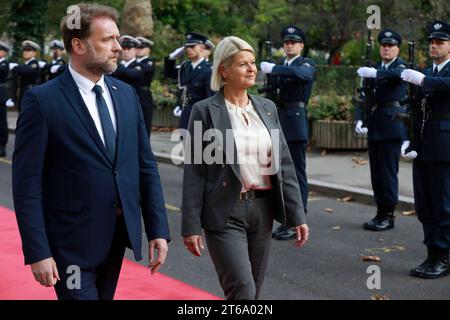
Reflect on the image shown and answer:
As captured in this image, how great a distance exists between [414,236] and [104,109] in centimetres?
549

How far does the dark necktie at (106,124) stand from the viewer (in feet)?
12.8

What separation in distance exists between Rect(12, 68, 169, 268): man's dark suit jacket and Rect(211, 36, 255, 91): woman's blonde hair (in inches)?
39.8

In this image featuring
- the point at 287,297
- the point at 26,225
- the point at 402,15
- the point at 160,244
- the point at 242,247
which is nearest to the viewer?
the point at 26,225

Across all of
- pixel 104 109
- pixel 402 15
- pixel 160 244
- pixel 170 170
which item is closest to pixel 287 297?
pixel 160 244

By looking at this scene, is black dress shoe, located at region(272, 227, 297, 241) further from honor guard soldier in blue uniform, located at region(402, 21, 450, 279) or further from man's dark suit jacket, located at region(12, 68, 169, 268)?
man's dark suit jacket, located at region(12, 68, 169, 268)

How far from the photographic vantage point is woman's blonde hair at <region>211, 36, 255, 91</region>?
473cm

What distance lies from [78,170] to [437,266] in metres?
4.15

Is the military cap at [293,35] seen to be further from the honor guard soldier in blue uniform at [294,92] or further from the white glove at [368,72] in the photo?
the white glove at [368,72]

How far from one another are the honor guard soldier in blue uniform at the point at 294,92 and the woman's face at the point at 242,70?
3915 millimetres

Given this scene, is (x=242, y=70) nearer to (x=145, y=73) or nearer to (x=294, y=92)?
(x=294, y=92)

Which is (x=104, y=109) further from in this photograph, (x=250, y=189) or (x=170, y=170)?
(x=170, y=170)

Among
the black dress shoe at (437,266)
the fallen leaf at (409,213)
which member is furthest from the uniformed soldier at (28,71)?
the black dress shoe at (437,266)

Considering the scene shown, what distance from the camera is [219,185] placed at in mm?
4625
